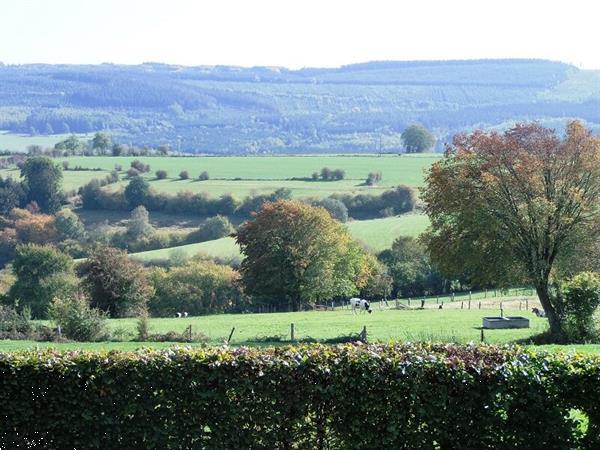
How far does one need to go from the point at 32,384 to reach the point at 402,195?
115 m

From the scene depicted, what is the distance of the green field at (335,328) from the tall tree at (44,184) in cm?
8569

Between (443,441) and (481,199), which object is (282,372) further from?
(481,199)

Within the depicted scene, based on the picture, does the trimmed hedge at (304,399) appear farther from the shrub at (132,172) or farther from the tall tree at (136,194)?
the shrub at (132,172)

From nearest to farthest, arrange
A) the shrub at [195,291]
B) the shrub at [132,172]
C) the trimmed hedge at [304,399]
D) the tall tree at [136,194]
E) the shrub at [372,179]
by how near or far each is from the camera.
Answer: the trimmed hedge at [304,399], the shrub at [195,291], the tall tree at [136,194], the shrub at [372,179], the shrub at [132,172]

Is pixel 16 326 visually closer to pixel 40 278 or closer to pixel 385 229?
pixel 40 278

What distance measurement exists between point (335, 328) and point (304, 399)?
31.2 m

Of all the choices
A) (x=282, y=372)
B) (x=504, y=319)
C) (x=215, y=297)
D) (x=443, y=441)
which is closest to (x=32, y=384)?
(x=282, y=372)

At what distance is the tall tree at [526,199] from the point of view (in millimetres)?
38562

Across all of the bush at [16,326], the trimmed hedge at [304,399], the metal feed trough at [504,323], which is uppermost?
the trimmed hedge at [304,399]

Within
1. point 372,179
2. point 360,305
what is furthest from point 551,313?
point 372,179

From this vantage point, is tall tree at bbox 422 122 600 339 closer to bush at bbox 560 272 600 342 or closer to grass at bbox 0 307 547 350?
bush at bbox 560 272 600 342

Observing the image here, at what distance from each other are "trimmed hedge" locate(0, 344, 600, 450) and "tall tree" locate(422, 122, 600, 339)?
23.7 m

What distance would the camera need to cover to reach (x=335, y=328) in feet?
151

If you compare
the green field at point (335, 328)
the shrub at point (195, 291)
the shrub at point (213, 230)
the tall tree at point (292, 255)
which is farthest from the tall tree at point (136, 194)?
the green field at point (335, 328)
